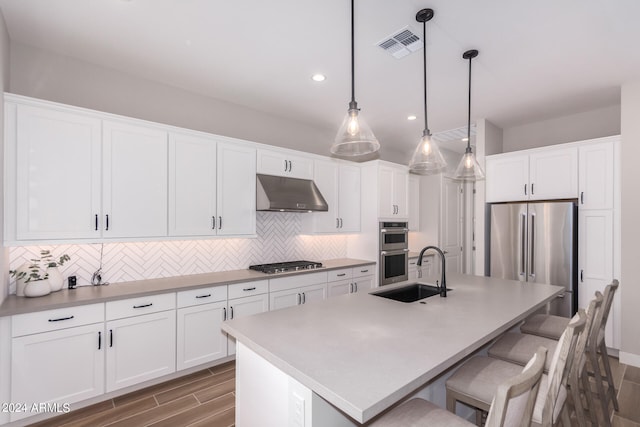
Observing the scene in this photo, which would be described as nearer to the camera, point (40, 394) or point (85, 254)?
point (40, 394)

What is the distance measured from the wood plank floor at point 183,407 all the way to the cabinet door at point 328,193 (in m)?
2.13

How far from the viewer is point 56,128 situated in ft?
7.92

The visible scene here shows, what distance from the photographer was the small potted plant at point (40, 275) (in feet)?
7.76

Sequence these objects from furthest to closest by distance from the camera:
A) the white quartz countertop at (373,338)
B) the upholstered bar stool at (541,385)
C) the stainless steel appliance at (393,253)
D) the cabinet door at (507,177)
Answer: the stainless steel appliance at (393,253) < the cabinet door at (507,177) < the upholstered bar stool at (541,385) < the white quartz countertop at (373,338)

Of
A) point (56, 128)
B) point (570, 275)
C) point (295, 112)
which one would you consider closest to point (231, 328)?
point (56, 128)

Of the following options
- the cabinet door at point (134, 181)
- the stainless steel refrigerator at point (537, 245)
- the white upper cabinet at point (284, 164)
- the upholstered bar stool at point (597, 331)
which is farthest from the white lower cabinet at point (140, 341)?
the stainless steel refrigerator at point (537, 245)

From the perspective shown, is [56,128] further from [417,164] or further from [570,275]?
[570,275]

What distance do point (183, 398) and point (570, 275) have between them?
13.8ft

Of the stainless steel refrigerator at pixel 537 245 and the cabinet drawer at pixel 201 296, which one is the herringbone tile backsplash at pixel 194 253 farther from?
the stainless steel refrigerator at pixel 537 245

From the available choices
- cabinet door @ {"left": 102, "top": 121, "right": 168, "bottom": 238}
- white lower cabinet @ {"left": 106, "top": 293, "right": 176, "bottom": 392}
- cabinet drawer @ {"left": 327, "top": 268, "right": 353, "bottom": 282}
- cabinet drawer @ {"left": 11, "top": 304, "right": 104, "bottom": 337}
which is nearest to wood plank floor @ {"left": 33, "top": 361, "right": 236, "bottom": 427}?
white lower cabinet @ {"left": 106, "top": 293, "right": 176, "bottom": 392}

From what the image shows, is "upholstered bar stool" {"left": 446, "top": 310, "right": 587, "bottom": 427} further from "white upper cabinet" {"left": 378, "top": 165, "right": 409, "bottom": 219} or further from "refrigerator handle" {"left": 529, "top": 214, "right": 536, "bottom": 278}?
"white upper cabinet" {"left": 378, "top": 165, "right": 409, "bottom": 219}

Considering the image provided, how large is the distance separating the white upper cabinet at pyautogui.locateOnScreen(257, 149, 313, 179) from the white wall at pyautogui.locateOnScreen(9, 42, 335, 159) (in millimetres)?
420

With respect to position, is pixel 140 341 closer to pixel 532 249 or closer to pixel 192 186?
pixel 192 186

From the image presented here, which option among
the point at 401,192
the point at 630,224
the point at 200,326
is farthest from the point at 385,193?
the point at 200,326
